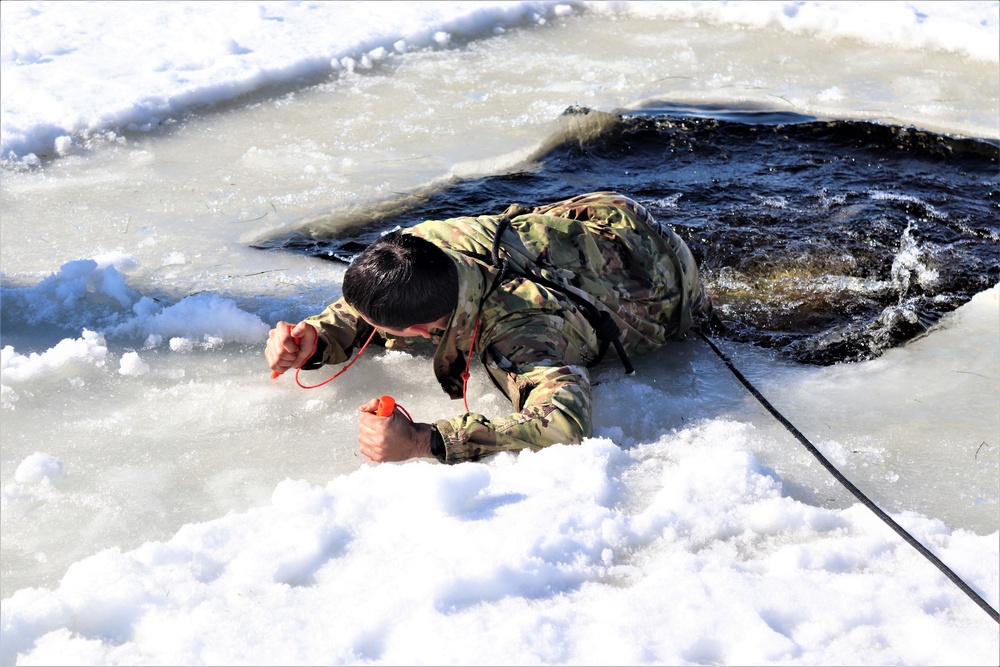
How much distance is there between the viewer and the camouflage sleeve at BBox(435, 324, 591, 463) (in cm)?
246

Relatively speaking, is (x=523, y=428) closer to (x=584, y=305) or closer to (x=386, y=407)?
(x=386, y=407)

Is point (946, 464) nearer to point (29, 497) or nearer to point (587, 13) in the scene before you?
point (29, 497)

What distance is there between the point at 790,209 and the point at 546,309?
218 centimetres

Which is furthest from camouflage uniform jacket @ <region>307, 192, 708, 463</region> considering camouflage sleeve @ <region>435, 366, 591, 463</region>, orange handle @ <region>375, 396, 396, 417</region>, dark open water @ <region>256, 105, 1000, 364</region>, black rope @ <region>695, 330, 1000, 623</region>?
dark open water @ <region>256, 105, 1000, 364</region>

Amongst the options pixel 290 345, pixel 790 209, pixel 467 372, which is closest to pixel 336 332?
pixel 290 345

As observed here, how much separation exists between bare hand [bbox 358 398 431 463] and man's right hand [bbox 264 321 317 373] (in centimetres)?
45

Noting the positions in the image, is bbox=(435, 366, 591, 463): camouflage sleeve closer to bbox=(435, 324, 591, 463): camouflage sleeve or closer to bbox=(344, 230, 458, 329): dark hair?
bbox=(435, 324, 591, 463): camouflage sleeve

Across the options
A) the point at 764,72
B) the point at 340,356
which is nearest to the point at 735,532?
the point at 340,356

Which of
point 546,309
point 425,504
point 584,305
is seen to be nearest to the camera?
point 425,504

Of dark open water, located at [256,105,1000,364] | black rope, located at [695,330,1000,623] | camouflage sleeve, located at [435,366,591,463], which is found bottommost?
dark open water, located at [256,105,1000,364]

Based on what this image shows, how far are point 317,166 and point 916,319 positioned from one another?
109 inches

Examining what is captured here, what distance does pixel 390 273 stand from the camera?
2451mm

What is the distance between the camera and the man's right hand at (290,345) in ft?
9.24

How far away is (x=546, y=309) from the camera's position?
2650mm
